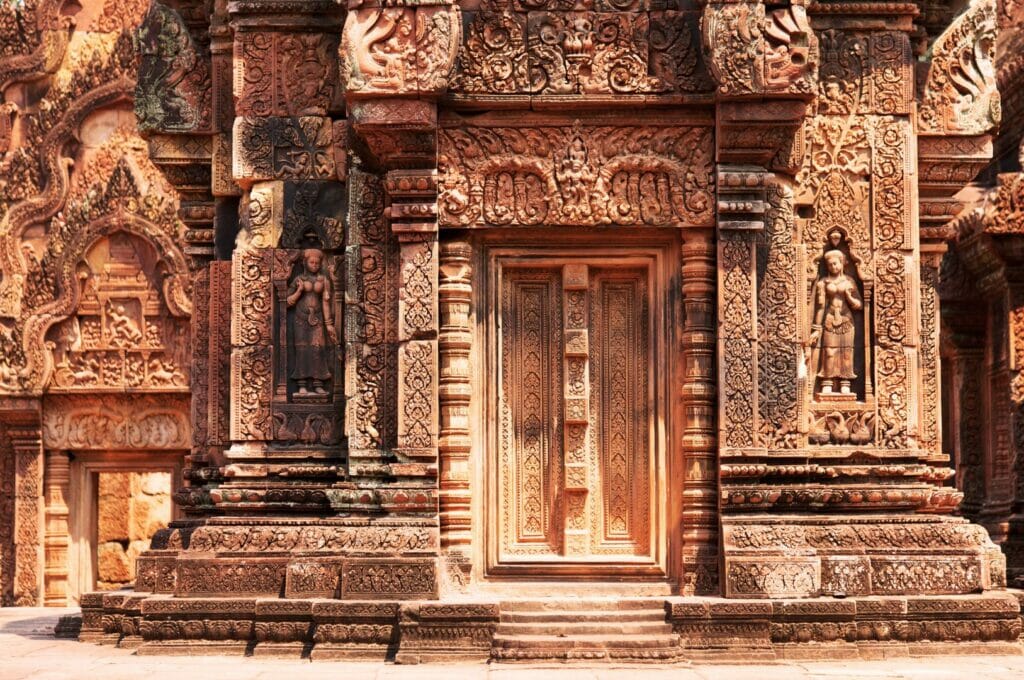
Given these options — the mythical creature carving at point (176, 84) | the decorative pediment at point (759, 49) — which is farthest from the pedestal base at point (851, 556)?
the mythical creature carving at point (176, 84)

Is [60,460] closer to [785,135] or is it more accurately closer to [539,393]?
[539,393]

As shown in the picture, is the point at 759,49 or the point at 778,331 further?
the point at 778,331

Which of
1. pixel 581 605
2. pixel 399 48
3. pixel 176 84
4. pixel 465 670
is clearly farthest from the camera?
pixel 176 84

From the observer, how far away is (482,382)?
11.9m

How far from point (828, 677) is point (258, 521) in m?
3.94

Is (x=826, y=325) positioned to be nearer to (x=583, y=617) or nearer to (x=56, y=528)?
(x=583, y=617)

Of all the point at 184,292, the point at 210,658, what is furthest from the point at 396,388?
the point at 184,292

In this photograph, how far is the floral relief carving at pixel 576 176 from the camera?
11773 mm

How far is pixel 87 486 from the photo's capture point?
2344 centimetres

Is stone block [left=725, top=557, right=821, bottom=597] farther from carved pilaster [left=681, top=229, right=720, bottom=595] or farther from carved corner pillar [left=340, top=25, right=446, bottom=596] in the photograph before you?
carved corner pillar [left=340, top=25, right=446, bottom=596]

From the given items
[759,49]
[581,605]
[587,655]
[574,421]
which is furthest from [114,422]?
[759,49]

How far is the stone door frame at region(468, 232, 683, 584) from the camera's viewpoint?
38.7 feet

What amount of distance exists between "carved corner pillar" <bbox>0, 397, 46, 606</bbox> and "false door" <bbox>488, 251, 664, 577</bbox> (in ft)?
41.1

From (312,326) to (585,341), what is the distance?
1.89 metres
